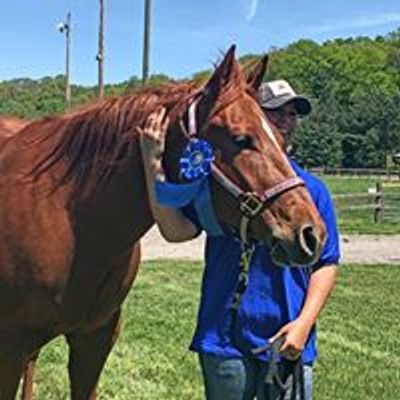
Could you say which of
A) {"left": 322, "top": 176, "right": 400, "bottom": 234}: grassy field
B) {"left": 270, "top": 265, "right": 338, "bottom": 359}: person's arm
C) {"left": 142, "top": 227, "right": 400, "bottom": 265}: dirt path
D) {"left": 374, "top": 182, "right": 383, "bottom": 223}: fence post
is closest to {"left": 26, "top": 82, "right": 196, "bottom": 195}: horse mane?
Result: {"left": 270, "top": 265, "right": 338, "bottom": 359}: person's arm

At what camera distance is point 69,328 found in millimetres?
3100

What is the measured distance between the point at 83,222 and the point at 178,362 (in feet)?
9.53

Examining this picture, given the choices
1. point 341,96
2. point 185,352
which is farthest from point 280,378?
point 341,96

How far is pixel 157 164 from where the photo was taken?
2822 mm

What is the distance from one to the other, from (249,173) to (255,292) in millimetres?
559

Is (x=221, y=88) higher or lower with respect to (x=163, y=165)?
higher

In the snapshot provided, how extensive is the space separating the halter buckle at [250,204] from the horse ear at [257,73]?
0.45m

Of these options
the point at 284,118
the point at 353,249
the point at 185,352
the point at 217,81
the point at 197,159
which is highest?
the point at 217,81

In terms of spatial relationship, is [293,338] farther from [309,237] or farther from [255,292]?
[309,237]

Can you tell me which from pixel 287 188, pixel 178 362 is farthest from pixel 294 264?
pixel 178 362

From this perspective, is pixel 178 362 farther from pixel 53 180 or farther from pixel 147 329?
pixel 53 180

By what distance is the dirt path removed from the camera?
44.1 feet

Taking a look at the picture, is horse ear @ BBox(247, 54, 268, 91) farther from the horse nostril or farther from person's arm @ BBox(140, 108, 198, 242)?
the horse nostril

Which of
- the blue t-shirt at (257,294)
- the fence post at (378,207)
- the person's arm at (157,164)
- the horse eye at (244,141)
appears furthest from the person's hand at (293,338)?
the fence post at (378,207)
